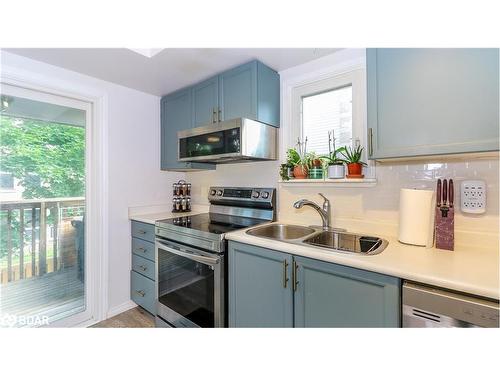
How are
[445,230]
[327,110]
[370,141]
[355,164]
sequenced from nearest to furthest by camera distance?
[445,230], [370,141], [355,164], [327,110]

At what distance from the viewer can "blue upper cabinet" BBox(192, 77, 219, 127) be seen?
6.52ft

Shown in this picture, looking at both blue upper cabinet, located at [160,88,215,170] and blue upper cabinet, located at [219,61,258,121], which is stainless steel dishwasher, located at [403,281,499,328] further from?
blue upper cabinet, located at [160,88,215,170]

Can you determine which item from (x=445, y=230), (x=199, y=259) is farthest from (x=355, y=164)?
(x=199, y=259)

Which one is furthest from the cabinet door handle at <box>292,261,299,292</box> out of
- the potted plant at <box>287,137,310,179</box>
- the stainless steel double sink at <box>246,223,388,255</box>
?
the potted plant at <box>287,137,310,179</box>

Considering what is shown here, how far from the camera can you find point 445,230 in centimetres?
119

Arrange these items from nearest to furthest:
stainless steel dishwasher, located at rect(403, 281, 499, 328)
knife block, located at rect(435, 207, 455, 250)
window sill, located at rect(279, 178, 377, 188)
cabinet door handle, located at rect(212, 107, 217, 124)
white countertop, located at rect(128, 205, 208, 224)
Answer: stainless steel dishwasher, located at rect(403, 281, 499, 328) → knife block, located at rect(435, 207, 455, 250) → window sill, located at rect(279, 178, 377, 188) → cabinet door handle, located at rect(212, 107, 217, 124) → white countertop, located at rect(128, 205, 208, 224)

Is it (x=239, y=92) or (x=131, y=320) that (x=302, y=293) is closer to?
(x=239, y=92)

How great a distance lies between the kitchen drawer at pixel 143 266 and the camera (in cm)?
206

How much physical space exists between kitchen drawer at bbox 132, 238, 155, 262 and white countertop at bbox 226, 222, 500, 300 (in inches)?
47.7

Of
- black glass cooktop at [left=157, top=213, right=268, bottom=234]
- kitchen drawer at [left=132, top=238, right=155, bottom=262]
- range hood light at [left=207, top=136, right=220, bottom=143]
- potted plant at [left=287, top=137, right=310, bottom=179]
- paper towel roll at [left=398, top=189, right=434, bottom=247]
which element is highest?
range hood light at [left=207, top=136, right=220, bottom=143]

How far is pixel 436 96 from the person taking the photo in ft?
3.60

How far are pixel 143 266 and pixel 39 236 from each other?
0.84m
